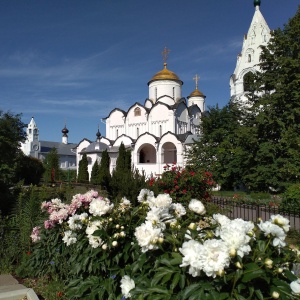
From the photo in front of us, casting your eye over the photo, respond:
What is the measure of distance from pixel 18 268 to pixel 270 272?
426 cm

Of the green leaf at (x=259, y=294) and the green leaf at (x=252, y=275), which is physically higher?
the green leaf at (x=252, y=275)

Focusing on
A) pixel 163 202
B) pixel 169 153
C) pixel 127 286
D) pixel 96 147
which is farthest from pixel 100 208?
pixel 169 153

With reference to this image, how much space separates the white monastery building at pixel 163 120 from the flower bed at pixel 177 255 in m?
26.2

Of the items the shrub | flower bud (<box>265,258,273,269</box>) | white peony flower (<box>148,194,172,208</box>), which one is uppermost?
white peony flower (<box>148,194,172,208</box>)

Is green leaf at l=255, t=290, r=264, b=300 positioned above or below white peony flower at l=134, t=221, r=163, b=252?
below

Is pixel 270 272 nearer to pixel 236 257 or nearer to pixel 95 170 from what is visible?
pixel 236 257

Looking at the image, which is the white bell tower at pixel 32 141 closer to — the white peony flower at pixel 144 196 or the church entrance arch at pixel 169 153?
the church entrance arch at pixel 169 153

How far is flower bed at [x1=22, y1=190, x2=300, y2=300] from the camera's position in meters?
1.74

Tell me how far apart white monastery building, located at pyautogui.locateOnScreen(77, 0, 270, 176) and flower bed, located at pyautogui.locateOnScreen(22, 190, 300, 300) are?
26.2 metres

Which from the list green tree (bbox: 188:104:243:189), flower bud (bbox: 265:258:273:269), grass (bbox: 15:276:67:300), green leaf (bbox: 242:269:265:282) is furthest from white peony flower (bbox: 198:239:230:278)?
green tree (bbox: 188:104:243:189)

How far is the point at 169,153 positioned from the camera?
35.6 meters

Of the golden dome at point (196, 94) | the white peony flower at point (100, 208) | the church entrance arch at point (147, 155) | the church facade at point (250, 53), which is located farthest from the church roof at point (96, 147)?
the white peony flower at point (100, 208)

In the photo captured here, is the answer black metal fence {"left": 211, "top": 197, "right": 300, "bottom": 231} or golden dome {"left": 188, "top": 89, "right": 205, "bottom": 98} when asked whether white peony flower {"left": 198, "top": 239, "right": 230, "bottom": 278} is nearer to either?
black metal fence {"left": 211, "top": 197, "right": 300, "bottom": 231}

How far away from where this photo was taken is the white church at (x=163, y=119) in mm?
30250
